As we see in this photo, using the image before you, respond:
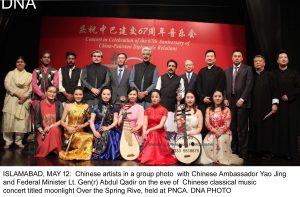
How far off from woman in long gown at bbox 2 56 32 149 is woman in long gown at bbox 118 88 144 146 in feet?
4.41

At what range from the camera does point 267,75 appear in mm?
4125

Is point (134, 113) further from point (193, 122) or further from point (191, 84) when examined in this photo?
point (191, 84)

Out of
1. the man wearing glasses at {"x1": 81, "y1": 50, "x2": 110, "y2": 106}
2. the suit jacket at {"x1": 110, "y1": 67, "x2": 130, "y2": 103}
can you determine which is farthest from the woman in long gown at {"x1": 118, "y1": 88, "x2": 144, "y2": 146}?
the man wearing glasses at {"x1": 81, "y1": 50, "x2": 110, "y2": 106}

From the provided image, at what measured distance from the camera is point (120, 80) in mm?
4273

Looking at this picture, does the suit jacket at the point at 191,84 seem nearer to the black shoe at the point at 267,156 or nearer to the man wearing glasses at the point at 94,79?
the man wearing glasses at the point at 94,79

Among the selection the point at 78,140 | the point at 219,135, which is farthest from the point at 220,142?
the point at 78,140

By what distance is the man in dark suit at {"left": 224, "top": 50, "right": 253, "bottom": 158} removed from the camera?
407cm

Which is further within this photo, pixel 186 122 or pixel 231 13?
pixel 231 13

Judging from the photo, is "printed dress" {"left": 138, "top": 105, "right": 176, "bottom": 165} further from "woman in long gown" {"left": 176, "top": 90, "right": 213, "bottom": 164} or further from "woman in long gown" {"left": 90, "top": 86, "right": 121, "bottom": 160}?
"woman in long gown" {"left": 90, "top": 86, "right": 121, "bottom": 160}

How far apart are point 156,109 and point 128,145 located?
50 cm

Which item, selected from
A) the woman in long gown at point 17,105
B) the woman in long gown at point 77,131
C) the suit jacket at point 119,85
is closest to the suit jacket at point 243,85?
the suit jacket at point 119,85
